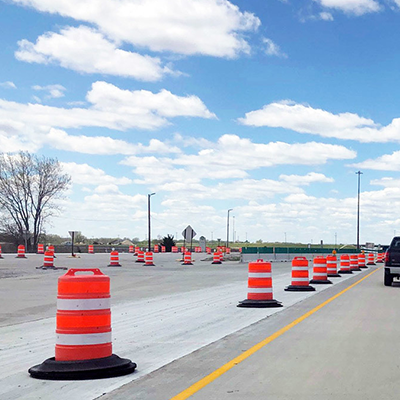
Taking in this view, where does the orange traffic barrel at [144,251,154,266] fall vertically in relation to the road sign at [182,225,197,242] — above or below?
below

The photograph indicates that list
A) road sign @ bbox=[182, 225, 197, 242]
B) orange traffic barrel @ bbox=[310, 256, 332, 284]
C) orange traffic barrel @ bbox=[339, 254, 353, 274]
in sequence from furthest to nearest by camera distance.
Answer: road sign @ bbox=[182, 225, 197, 242], orange traffic barrel @ bbox=[339, 254, 353, 274], orange traffic barrel @ bbox=[310, 256, 332, 284]

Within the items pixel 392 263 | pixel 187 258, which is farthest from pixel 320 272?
pixel 187 258

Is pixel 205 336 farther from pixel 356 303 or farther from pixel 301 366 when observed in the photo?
pixel 356 303

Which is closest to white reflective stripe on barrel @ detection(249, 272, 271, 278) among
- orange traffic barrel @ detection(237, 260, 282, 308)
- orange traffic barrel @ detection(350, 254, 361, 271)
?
orange traffic barrel @ detection(237, 260, 282, 308)

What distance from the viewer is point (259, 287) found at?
1662cm

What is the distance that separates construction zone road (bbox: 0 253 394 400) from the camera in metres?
7.31

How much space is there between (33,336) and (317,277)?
53.0 feet

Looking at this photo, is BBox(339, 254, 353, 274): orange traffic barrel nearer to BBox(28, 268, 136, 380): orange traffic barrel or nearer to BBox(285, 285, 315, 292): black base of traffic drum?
BBox(285, 285, 315, 292): black base of traffic drum

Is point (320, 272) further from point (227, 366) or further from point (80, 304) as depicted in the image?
point (80, 304)

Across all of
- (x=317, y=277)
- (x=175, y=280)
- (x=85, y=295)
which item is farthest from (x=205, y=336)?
(x=175, y=280)

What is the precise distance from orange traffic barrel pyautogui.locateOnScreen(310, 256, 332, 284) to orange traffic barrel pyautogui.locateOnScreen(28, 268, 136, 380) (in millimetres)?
18294

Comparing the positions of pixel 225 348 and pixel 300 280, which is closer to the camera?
pixel 225 348

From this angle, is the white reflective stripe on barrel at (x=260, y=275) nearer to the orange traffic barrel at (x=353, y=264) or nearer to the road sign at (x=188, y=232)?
the orange traffic barrel at (x=353, y=264)

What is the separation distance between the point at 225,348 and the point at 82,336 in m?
2.77
